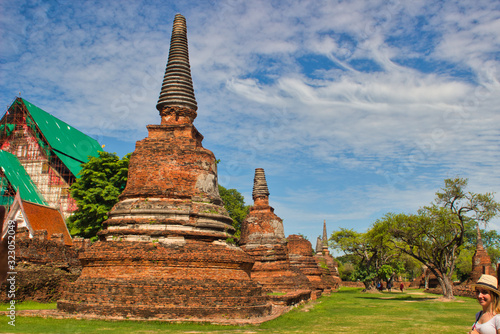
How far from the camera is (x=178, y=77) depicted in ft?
53.9

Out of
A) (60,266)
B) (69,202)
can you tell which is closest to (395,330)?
(60,266)

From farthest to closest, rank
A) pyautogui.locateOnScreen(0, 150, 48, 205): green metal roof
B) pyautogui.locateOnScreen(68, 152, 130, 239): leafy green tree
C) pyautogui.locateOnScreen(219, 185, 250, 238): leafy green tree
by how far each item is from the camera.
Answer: pyautogui.locateOnScreen(219, 185, 250, 238): leafy green tree, pyautogui.locateOnScreen(0, 150, 48, 205): green metal roof, pyautogui.locateOnScreen(68, 152, 130, 239): leafy green tree

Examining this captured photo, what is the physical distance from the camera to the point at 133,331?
9.21 metres

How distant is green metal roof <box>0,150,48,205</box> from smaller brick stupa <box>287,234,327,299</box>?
22.0 metres

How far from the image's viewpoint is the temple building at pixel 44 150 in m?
39.9

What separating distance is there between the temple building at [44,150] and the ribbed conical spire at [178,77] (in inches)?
1028

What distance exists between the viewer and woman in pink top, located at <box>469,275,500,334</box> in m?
4.05

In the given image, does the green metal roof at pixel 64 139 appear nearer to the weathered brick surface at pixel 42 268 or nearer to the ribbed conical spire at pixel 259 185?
the ribbed conical spire at pixel 259 185

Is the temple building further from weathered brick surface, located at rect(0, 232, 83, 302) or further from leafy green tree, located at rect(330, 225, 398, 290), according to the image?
leafy green tree, located at rect(330, 225, 398, 290)

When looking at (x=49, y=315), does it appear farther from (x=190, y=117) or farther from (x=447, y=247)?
(x=447, y=247)

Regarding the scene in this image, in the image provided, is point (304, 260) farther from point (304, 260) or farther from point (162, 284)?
→ point (162, 284)

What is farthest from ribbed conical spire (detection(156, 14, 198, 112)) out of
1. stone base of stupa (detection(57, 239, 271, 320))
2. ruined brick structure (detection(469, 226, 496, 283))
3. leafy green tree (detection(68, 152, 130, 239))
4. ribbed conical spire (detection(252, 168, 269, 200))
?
ruined brick structure (detection(469, 226, 496, 283))

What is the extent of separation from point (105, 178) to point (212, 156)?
14.3m

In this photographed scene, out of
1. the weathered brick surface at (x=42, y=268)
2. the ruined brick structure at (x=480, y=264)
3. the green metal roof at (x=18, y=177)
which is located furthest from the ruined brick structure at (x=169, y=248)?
the ruined brick structure at (x=480, y=264)
